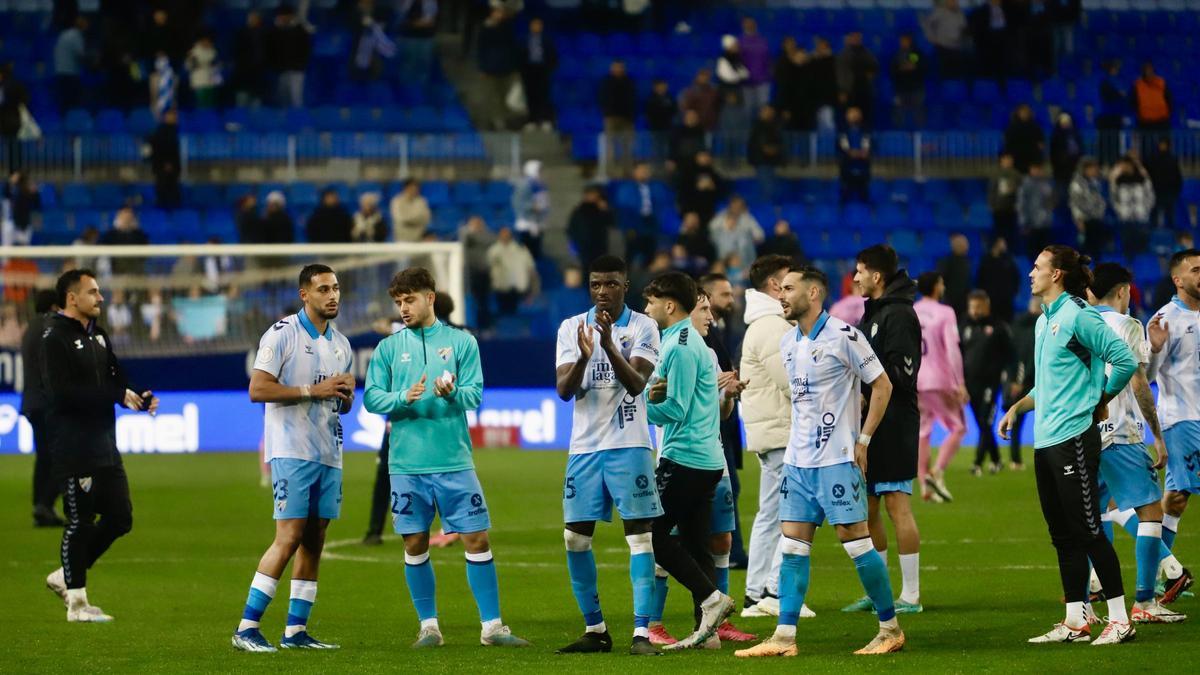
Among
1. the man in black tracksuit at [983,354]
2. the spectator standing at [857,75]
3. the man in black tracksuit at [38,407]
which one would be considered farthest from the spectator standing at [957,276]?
the man in black tracksuit at [38,407]

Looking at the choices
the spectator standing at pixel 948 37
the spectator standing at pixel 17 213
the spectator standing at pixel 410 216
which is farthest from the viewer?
the spectator standing at pixel 948 37

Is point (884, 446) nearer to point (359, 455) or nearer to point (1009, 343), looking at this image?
point (1009, 343)

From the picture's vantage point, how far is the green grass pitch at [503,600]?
368 inches

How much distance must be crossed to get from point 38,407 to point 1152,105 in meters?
20.1

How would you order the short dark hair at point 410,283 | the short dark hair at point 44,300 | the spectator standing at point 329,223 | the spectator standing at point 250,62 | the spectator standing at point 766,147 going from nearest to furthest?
the short dark hair at point 410,283, the short dark hair at point 44,300, the spectator standing at point 329,223, the spectator standing at point 766,147, the spectator standing at point 250,62

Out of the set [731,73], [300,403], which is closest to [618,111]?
[731,73]

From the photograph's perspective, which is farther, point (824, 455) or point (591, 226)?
point (591, 226)

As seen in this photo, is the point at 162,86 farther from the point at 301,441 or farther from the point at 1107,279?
the point at 1107,279

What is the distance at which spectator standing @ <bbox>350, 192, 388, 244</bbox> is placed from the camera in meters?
26.8

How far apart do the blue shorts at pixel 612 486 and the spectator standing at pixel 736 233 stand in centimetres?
1789

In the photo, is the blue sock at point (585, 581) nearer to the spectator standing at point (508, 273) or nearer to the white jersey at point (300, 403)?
the white jersey at point (300, 403)

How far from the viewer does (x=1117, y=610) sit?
948 cm

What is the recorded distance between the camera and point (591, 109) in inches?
1284

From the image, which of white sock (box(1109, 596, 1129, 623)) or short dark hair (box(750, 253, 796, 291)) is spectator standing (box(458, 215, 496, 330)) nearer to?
short dark hair (box(750, 253, 796, 291))
